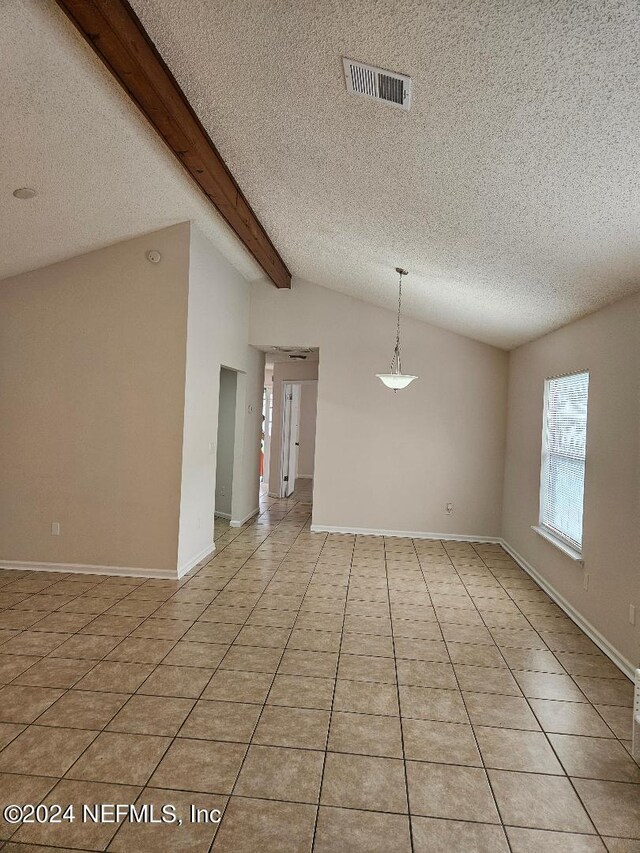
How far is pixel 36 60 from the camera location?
2.66 metres

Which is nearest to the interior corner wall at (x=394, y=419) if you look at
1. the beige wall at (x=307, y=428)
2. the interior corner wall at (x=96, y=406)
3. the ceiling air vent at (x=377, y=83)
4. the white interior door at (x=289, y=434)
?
the interior corner wall at (x=96, y=406)

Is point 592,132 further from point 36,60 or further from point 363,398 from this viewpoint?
point 363,398

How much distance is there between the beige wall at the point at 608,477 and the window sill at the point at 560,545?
66mm

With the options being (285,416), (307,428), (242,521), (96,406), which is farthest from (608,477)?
(307,428)

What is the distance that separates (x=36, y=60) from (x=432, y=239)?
2.50 m

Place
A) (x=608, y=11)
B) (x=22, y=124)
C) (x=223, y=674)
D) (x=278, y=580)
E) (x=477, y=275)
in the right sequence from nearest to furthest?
1. (x=608, y=11)
2. (x=22, y=124)
3. (x=223, y=674)
4. (x=477, y=275)
5. (x=278, y=580)

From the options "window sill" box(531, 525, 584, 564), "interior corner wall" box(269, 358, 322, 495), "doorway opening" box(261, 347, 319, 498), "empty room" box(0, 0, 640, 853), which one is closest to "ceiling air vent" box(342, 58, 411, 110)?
"empty room" box(0, 0, 640, 853)

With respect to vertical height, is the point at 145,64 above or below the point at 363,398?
above

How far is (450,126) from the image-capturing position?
2.47 m

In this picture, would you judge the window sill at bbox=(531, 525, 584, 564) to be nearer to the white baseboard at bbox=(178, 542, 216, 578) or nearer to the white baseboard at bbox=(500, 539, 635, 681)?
the white baseboard at bbox=(500, 539, 635, 681)

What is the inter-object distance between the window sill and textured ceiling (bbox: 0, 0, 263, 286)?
392 cm

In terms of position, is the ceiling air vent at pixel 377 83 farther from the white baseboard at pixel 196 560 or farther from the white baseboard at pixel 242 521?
the white baseboard at pixel 242 521

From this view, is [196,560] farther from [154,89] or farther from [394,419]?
[154,89]

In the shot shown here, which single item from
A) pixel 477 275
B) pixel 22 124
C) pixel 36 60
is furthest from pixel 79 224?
pixel 477 275
